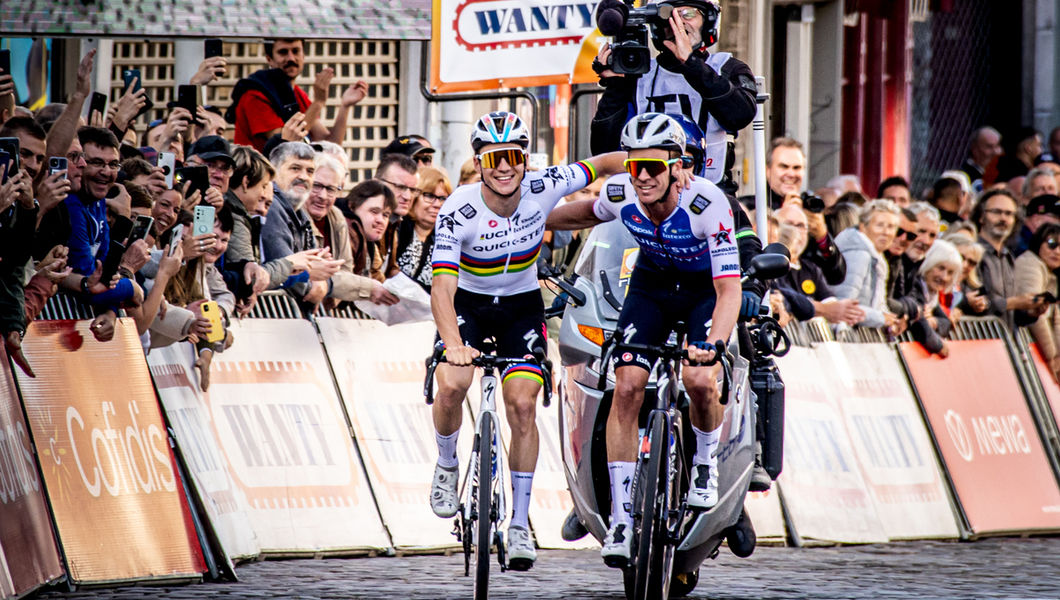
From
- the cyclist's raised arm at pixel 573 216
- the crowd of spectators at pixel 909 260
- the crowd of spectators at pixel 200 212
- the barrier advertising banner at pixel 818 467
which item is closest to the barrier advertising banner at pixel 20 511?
the crowd of spectators at pixel 200 212

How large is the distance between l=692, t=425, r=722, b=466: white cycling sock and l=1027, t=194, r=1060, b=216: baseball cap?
9799 mm

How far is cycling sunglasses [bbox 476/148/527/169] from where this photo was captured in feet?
33.6

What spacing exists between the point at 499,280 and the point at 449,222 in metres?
0.41

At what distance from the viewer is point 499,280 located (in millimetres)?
10453

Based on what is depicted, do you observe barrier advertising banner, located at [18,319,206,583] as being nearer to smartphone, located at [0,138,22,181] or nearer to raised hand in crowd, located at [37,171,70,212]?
raised hand in crowd, located at [37,171,70,212]

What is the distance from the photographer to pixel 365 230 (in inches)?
536

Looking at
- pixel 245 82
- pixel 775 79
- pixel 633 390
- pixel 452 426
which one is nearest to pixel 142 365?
pixel 452 426

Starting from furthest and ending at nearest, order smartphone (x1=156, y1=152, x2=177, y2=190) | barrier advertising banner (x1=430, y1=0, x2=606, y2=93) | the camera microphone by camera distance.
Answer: barrier advertising banner (x1=430, y1=0, x2=606, y2=93) < smartphone (x1=156, y1=152, x2=177, y2=190) < the camera microphone

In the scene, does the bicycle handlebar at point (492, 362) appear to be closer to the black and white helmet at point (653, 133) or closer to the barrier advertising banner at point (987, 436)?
the black and white helmet at point (653, 133)

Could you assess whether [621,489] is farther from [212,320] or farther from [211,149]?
[211,149]

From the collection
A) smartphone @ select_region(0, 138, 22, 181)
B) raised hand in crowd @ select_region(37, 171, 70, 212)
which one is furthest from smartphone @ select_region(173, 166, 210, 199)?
smartphone @ select_region(0, 138, 22, 181)

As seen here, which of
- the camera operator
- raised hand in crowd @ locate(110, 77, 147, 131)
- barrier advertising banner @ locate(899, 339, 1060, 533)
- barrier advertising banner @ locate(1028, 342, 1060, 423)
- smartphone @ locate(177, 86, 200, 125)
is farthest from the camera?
barrier advertising banner @ locate(1028, 342, 1060, 423)

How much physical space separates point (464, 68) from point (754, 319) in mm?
3730

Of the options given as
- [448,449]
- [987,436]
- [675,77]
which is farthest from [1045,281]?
[448,449]
